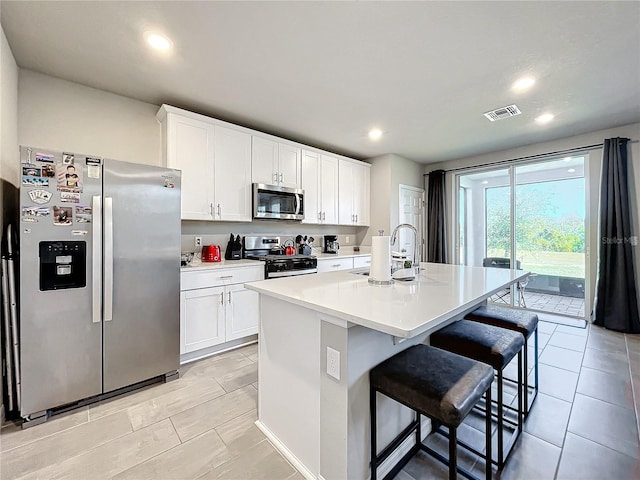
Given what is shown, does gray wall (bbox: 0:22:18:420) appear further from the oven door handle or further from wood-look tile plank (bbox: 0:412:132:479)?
the oven door handle

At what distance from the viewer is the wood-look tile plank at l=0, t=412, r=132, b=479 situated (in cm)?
146

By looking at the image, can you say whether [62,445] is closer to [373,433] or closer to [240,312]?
[240,312]

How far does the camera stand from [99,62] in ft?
7.16

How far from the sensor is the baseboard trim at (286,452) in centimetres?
139

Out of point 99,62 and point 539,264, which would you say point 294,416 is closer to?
point 99,62

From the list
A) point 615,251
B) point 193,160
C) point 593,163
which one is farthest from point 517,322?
point 593,163

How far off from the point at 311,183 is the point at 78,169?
2631mm

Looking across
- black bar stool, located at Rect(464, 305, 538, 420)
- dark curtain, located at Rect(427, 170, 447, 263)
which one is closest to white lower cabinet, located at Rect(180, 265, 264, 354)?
black bar stool, located at Rect(464, 305, 538, 420)

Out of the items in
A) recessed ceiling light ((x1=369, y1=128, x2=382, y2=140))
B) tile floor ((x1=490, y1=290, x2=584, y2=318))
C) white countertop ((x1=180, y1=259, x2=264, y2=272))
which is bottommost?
tile floor ((x1=490, y1=290, x2=584, y2=318))

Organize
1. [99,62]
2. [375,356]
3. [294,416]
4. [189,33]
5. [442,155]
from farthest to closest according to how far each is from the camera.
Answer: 1. [442,155]
2. [99,62]
3. [189,33]
4. [294,416]
5. [375,356]

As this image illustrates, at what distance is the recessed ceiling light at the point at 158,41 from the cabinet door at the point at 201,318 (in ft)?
6.42

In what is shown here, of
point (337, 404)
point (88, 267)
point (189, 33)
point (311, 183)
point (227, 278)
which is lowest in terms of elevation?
point (337, 404)

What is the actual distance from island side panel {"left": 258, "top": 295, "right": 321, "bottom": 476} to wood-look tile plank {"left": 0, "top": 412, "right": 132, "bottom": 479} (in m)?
0.94

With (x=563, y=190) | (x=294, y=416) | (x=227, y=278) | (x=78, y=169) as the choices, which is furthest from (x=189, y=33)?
(x=563, y=190)
